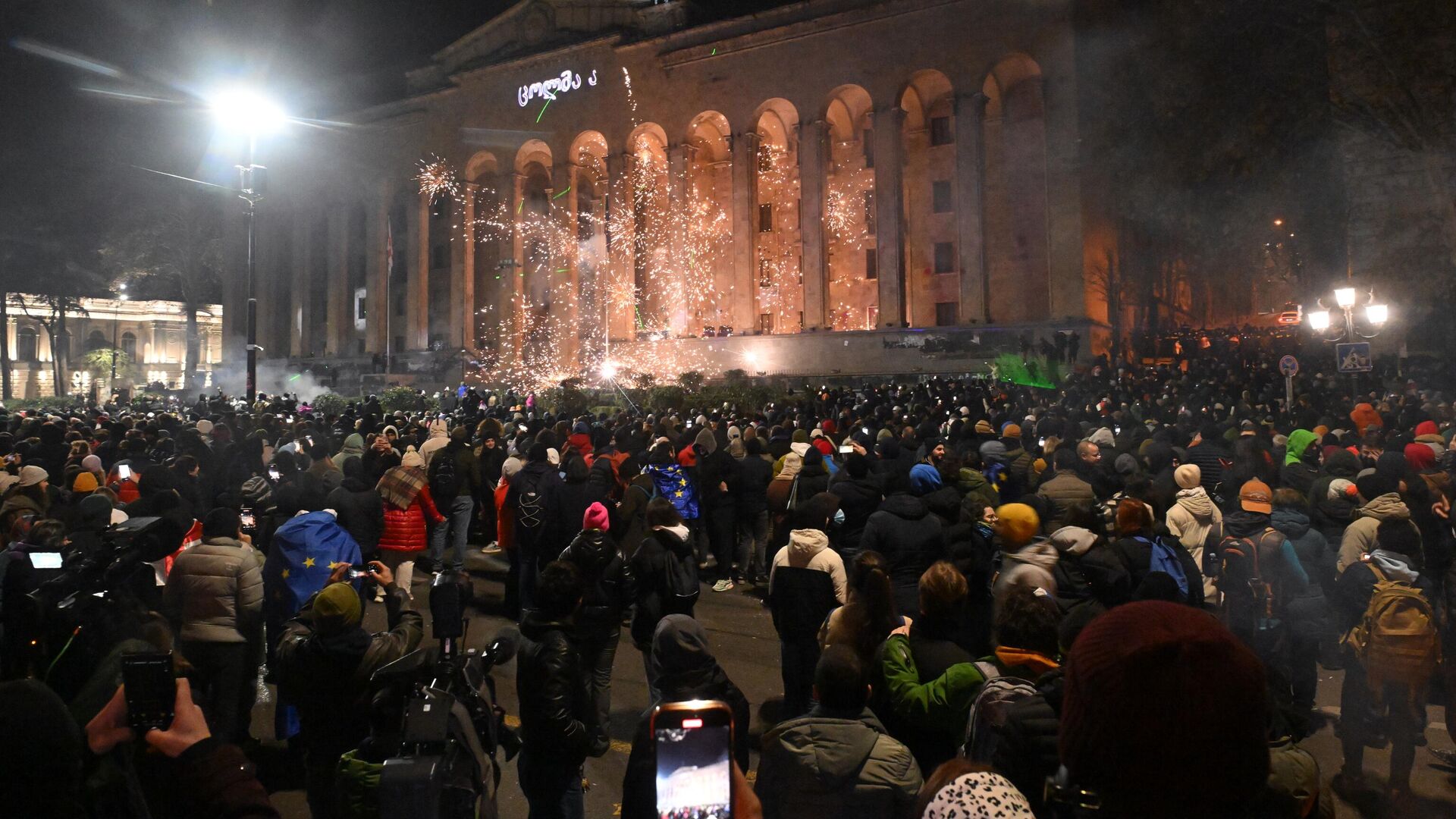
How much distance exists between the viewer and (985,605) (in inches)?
248

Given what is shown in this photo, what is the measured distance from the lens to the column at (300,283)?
172 ft

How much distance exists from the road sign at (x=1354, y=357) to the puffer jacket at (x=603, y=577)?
14.8m

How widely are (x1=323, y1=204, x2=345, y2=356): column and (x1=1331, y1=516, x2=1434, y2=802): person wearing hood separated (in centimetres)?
5264

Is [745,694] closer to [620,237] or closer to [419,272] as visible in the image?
[620,237]

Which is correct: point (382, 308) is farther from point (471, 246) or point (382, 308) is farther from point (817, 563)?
point (817, 563)

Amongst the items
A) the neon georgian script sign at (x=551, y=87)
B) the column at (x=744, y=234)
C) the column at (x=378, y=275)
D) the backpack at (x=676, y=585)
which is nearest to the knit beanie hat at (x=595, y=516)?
the backpack at (x=676, y=585)

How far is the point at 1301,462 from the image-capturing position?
9.05m

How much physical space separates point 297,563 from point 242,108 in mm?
15975

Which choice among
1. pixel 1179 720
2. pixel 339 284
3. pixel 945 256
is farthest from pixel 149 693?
pixel 339 284

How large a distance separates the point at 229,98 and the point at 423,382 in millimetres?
26126

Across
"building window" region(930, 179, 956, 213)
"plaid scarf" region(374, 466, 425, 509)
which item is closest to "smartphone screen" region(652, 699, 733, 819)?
"plaid scarf" region(374, 466, 425, 509)

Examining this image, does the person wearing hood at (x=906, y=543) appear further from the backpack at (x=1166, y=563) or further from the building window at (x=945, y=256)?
the building window at (x=945, y=256)

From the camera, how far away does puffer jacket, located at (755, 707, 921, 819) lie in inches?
107

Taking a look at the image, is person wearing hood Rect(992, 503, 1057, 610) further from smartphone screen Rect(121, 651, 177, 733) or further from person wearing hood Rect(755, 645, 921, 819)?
smartphone screen Rect(121, 651, 177, 733)
